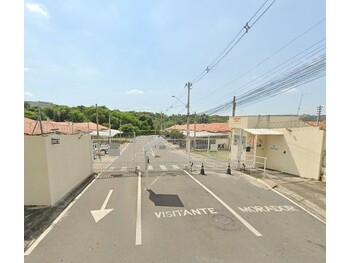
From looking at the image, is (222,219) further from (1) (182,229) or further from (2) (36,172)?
(2) (36,172)

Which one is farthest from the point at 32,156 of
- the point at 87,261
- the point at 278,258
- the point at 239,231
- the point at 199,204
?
the point at 278,258

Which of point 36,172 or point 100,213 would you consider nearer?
point 100,213

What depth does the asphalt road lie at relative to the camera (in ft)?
16.0

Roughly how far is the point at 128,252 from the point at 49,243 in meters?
2.09

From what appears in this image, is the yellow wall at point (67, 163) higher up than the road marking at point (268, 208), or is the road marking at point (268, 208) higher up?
the yellow wall at point (67, 163)

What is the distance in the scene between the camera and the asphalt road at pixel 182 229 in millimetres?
4887

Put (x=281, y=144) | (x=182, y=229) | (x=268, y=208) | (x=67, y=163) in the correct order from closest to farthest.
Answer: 1. (x=182, y=229)
2. (x=268, y=208)
3. (x=67, y=163)
4. (x=281, y=144)

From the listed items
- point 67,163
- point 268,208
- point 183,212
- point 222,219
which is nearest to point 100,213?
point 183,212

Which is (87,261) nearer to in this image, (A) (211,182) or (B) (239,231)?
(B) (239,231)

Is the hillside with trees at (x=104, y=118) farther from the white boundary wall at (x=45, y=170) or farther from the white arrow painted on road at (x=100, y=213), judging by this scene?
the white arrow painted on road at (x=100, y=213)

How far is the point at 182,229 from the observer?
610 cm

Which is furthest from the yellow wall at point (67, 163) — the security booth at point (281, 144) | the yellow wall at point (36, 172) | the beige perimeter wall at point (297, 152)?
the beige perimeter wall at point (297, 152)

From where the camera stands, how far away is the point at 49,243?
17.6 feet

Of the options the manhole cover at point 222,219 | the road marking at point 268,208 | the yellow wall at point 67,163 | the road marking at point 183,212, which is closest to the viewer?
the manhole cover at point 222,219
